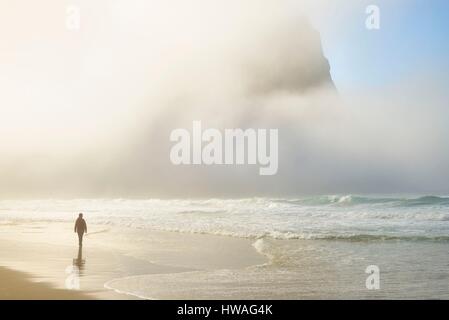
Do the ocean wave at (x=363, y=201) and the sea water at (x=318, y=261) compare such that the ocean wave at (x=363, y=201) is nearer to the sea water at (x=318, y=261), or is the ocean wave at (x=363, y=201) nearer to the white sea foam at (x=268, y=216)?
the white sea foam at (x=268, y=216)

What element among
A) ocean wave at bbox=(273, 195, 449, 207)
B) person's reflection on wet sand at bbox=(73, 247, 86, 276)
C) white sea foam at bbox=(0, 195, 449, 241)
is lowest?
person's reflection on wet sand at bbox=(73, 247, 86, 276)

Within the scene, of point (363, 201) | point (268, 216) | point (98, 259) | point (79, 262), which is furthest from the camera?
point (363, 201)

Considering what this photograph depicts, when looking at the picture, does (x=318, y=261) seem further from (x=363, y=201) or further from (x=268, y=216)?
(x=363, y=201)

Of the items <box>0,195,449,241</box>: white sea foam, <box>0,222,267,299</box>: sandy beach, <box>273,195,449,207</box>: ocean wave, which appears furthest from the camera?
<box>273,195,449,207</box>: ocean wave

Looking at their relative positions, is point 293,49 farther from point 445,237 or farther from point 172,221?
point 445,237

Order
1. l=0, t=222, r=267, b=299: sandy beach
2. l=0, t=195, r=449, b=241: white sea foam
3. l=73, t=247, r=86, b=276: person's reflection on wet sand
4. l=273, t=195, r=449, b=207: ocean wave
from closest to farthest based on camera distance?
l=0, t=222, r=267, b=299: sandy beach → l=73, t=247, r=86, b=276: person's reflection on wet sand → l=0, t=195, r=449, b=241: white sea foam → l=273, t=195, r=449, b=207: ocean wave

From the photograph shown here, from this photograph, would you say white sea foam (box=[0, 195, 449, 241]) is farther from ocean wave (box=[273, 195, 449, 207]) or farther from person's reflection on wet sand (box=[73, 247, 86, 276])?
person's reflection on wet sand (box=[73, 247, 86, 276])

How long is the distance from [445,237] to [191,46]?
2227 centimetres

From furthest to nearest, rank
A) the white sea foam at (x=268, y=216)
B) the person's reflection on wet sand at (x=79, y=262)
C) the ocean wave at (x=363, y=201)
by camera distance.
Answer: the ocean wave at (x=363, y=201), the white sea foam at (x=268, y=216), the person's reflection on wet sand at (x=79, y=262)

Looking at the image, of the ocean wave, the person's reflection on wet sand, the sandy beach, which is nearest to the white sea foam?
the ocean wave

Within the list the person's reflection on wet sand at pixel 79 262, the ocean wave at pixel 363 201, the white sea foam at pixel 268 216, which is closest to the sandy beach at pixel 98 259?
the person's reflection on wet sand at pixel 79 262

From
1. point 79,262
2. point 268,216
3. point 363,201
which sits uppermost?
point 363,201

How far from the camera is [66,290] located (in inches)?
368

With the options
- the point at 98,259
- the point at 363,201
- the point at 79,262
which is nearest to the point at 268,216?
the point at 363,201
